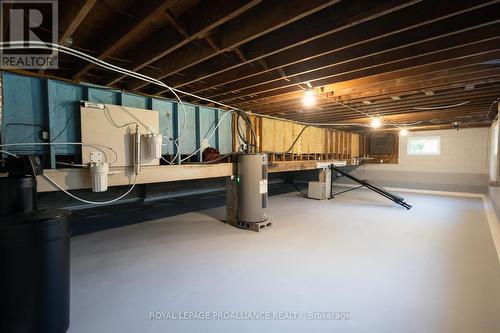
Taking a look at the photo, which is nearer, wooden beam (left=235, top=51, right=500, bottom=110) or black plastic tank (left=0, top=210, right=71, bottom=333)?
black plastic tank (left=0, top=210, right=71, bottom=333)

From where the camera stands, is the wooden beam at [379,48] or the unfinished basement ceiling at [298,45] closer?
the unfinished basement ceiling at [298,45]

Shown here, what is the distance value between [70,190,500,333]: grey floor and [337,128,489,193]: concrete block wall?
167 inches

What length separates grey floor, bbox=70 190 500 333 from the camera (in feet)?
5.42

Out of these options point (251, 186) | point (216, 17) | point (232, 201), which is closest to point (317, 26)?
point (216, 17)

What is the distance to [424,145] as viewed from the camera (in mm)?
7922

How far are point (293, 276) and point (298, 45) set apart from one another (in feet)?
7.42

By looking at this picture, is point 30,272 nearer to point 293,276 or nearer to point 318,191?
point 293,276

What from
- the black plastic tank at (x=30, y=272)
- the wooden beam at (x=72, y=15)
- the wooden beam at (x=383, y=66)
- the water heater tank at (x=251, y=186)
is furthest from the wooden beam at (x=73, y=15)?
the water heater tank at (x=251, y=186)

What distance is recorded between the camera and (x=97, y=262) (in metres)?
2.57

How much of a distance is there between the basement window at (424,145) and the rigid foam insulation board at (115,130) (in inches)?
339

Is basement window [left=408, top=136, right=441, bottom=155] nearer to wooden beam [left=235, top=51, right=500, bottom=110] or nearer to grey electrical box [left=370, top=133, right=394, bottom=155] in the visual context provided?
grey electrical box [left=370, top=133, right=394, bottom=155]

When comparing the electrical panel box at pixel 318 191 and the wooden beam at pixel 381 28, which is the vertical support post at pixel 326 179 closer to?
the electrical panel box at pixel 318 191

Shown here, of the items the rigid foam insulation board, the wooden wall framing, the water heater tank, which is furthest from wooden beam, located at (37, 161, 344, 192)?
the wooden wall framing

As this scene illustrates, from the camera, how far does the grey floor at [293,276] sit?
1.65m
